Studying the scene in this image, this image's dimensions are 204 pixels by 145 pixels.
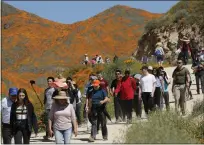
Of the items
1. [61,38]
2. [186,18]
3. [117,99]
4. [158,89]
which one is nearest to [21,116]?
[117,99]

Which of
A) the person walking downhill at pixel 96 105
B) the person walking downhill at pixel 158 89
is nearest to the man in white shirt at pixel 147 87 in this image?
the person walking downhill at pixel 158 89

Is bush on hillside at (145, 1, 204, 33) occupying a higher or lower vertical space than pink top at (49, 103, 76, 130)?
higher

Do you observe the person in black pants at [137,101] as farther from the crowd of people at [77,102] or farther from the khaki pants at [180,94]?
the khaki pants at [180,94]

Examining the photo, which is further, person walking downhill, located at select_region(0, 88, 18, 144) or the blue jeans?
person walking downhill, located at select_region(0, 88, 18, 144)

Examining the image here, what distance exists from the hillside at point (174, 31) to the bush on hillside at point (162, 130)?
1085 inches

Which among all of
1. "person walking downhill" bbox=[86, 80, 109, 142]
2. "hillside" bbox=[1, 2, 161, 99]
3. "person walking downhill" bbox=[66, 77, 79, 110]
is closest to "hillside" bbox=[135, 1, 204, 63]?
"person walking downhill" bbox=[66, 77, 79, 110]

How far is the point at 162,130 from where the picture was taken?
31.3ft

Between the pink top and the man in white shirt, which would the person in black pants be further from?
the pink top

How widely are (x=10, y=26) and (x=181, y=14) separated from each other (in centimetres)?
6023

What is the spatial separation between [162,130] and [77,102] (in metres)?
5.77

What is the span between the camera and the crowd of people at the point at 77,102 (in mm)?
9344

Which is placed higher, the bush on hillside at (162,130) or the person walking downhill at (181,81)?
the person walking downhill at (181,81)

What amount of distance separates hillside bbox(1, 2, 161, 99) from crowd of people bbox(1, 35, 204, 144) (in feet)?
198

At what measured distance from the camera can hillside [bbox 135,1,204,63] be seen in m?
41.1
